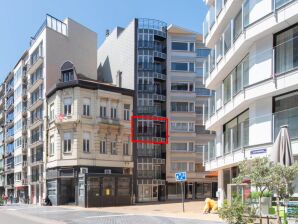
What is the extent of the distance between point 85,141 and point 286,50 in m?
31.7

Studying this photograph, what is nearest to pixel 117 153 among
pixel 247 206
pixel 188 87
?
pixel 188 87

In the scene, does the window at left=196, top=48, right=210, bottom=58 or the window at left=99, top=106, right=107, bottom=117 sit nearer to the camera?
the window at left=99, top=106, right=107, bottom=117

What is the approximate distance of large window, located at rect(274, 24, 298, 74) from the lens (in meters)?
18.1

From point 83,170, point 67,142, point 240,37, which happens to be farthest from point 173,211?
point 67,142

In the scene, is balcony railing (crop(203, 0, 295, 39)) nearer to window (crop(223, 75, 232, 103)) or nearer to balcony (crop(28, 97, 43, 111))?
window (crop(223, 75, 232, 103))

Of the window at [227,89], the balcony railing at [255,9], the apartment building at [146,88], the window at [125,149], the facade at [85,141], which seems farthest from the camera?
the apartment building at [146,88]

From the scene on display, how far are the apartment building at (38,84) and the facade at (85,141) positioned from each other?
3175mm

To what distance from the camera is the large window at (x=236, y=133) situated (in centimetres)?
2308

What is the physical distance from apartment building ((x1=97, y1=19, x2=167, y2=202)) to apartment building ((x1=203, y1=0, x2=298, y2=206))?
2806 centimetres

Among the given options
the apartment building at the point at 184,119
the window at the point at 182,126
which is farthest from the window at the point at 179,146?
the window at the point at 182,126

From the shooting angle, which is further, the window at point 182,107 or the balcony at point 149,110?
the window at point 182,107

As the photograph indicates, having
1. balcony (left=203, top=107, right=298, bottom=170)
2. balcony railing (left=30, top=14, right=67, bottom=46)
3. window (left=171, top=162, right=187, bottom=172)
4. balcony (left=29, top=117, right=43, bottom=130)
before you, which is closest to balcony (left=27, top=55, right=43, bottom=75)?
balcony railing (left=30, top=14, right=67, bottom=46)

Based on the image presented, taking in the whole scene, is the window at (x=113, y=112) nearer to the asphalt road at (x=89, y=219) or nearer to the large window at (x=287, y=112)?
the asphalt road at (x=89, y=219)

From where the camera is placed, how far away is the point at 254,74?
2103 cm
